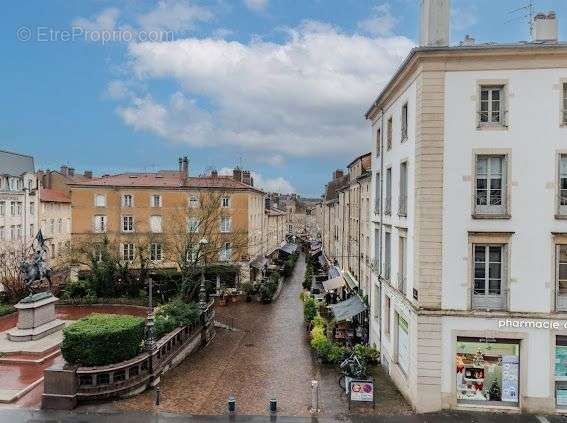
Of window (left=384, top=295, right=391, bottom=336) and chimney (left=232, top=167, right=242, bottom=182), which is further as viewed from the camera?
chimney (left=232, top=167, right=242, bottom=182)

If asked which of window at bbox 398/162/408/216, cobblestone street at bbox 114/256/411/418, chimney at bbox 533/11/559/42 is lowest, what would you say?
cobblestone street at bbox 114/256/411/418

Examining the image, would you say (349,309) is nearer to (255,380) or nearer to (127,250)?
(255,380)

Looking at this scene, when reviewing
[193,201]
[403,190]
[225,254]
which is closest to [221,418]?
[403,190]

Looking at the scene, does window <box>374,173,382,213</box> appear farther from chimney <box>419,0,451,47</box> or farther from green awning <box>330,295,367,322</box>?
chimney <box>419,0,451,47</box>

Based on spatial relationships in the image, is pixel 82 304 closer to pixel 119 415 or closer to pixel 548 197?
pixel 119 415

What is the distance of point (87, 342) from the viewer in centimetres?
1655

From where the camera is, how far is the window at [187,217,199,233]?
120 ft

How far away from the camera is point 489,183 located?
50.5 ft

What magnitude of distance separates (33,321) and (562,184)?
23.8 m

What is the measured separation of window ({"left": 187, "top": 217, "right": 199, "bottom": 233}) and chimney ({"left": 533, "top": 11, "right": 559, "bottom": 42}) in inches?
1015

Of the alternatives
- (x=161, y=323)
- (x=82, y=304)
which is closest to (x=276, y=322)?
(x=161, y=323)

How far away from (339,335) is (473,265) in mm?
11262

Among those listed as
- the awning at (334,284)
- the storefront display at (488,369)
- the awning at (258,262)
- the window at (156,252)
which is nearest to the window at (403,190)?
the storefront display at (488,369)

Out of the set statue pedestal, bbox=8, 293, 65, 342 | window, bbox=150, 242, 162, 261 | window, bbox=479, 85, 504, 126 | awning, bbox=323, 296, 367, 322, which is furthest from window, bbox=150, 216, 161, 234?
window, bbox=479, 85, 504, 126
